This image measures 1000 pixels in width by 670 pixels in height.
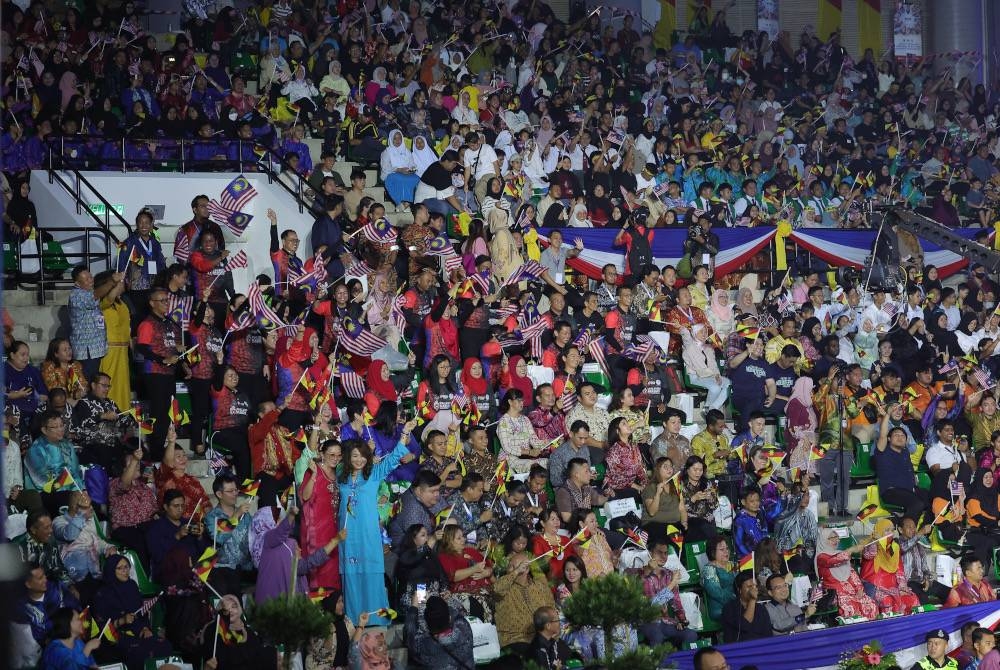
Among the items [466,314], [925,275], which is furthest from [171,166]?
[925,275]

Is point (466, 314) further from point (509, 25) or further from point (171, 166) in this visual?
point (509, 25)

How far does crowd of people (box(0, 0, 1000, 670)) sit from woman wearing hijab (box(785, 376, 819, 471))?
1.7 inches

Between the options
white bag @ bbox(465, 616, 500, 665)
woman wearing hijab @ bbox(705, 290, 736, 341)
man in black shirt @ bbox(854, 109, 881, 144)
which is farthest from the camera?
man in black shirt @ bbox(854, 109, 881, 144)

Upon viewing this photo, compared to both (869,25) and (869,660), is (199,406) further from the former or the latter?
(869,25)

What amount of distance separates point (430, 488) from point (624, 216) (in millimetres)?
7515

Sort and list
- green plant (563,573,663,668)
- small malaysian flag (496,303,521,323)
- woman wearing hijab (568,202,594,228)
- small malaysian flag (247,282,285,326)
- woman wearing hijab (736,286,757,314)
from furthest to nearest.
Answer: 1. woman wearing hijab (568,202,594,228)
2. woman wearing hijab (736,286,757,314)
3. small malaysian flag (496,303,521,323)
4. small malaysian flag (247,282,285,326)
5. green plant (563,573,663,668)

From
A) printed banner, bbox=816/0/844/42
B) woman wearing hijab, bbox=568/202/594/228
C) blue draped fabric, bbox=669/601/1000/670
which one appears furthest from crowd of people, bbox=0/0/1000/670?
printed banner, bbox=816/0/844/42

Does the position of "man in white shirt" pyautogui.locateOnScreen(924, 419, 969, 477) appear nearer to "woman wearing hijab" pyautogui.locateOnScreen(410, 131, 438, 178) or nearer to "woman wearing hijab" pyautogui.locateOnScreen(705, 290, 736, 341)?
"woman wearing hijab" pyautogui.locateOnScreen(705, 290, 736, 341)

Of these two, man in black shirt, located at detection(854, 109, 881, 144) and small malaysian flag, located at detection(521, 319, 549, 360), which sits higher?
man in black shirt, located at detection(854, 109, 881, 144)

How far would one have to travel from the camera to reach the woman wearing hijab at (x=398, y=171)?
15445 millimetres

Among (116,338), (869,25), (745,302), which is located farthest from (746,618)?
(869,25)

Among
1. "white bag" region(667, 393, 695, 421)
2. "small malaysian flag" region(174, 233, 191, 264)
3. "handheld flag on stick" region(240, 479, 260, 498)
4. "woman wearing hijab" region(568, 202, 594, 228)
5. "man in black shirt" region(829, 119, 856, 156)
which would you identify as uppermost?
"man in black shirt" region(829, 119, 856, 156)

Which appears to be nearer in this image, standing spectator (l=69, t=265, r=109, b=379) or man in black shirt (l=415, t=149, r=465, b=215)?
standing spectator (l=69, t=265, r=109, b=379)

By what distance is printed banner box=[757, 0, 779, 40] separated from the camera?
86.9ft
